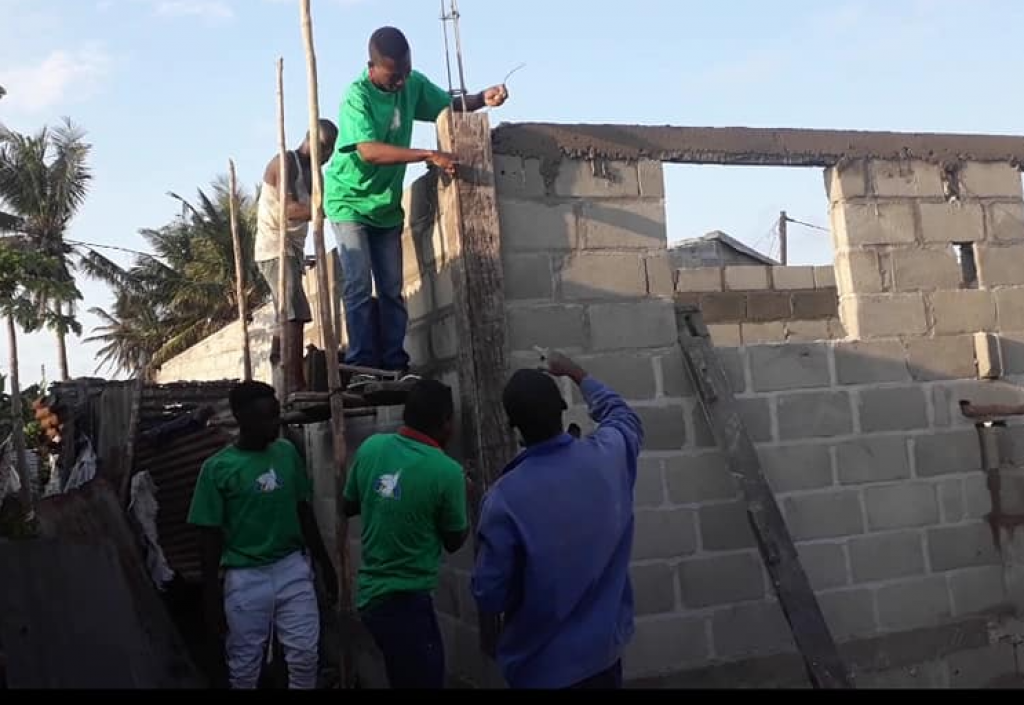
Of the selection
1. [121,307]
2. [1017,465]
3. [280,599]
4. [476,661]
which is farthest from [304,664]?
[121,307]

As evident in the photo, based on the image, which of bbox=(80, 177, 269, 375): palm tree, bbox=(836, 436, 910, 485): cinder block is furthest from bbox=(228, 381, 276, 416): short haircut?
bbox=(80, 177, 269, 375): palm tree

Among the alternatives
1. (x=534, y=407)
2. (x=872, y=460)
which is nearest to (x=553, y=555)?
(x=534, y=407)

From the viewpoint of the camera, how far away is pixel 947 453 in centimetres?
531

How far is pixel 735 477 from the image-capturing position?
15.2 ft

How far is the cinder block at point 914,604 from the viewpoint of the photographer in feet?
16.7

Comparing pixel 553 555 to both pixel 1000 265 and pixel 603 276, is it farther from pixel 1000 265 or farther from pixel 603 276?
pixel 1000 265

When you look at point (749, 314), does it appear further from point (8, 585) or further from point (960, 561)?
point (8, 585)

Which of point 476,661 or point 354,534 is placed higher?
point 354,534

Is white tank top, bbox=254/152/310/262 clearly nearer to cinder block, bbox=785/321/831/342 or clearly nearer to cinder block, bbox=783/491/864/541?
cinder block, bbox=783/491/864/541

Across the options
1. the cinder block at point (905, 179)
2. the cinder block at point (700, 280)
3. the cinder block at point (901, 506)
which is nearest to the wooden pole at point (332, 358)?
the cinder block at point (901, 506)

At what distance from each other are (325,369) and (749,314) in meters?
4.63

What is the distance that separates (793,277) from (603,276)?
4.53m

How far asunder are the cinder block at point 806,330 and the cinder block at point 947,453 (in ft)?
10.5

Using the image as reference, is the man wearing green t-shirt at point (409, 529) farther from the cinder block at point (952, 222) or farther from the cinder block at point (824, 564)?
the cinder block at point (952, 222)
